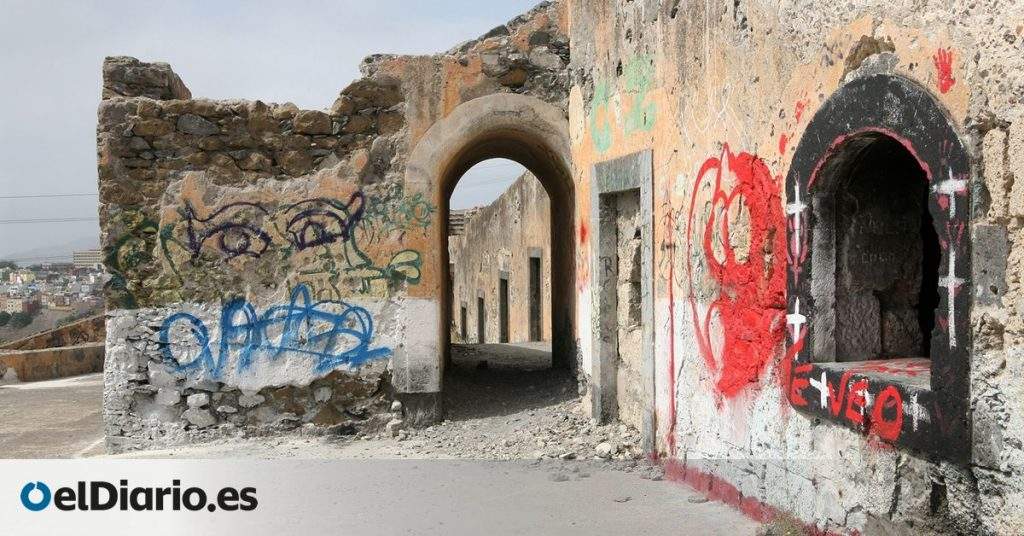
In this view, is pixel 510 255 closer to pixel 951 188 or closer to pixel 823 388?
pixel 823 388

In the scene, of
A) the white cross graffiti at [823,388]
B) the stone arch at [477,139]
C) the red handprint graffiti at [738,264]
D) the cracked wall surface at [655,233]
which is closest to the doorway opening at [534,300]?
Result: the cracked wall surface at [655,233]

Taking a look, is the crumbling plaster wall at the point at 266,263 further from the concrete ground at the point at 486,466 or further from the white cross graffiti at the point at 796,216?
the white cross graffiti at the point at 796,216

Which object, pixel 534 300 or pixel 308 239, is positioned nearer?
pixel 308 239

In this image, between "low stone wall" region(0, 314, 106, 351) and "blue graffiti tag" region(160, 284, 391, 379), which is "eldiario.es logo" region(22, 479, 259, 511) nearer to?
"blue graffiti tag" region(160, 284, 391, 379)

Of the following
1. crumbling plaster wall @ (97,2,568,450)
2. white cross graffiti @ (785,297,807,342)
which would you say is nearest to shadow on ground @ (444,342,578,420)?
crumbling plaster wall @ (97,2,568,450)

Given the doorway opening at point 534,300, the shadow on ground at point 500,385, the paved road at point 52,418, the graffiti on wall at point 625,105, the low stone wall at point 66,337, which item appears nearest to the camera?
the graffiti on wall at point 625,105

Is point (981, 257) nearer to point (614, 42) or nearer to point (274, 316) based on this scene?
point (614, 42)

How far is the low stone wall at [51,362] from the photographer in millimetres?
15148

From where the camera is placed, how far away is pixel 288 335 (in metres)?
8.23

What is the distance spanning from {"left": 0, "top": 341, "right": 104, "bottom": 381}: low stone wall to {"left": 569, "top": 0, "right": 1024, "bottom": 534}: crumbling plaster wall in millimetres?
11678

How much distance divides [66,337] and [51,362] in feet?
11.0

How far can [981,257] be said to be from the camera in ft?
10.6

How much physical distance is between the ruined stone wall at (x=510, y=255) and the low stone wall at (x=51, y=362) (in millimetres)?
8016

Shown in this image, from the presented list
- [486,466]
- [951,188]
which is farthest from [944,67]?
[486,466]
